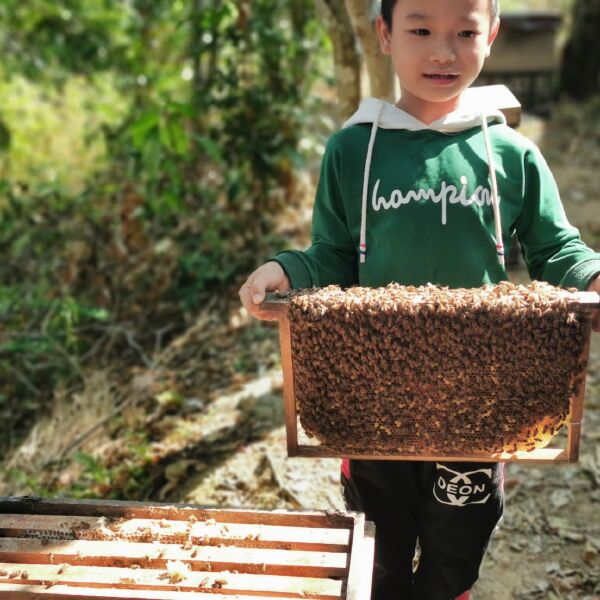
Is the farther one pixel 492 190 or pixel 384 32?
pixel 384 32

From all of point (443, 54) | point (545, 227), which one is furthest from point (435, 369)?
point (443, 54)

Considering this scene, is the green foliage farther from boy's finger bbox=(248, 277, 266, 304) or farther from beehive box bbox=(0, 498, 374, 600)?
boy's finger bbox=(248, 277, 266, 304)

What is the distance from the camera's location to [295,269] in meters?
1.97

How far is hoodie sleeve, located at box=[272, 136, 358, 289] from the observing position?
203cm

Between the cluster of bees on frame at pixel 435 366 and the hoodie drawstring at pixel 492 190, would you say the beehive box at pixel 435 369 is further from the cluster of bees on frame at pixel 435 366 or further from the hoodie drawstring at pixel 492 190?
the hoodie drawstring at pixel 492 190

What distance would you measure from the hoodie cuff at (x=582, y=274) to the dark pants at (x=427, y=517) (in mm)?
520

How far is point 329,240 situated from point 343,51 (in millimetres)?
1548

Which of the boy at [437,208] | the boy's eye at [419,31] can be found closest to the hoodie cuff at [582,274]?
the boy at [437,208]

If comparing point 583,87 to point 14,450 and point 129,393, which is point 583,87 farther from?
point 14,450

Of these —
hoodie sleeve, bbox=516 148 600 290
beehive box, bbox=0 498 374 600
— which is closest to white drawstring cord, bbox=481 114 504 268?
hoodie sleeve, bbox=516 148 600 290

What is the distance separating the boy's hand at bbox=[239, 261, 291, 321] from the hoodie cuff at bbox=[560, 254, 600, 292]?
0.69 meters

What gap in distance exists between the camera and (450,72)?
1.87 meters

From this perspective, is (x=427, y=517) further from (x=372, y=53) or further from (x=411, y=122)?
(x=372, y=53)

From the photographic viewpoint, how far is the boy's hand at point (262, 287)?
1846 mm
